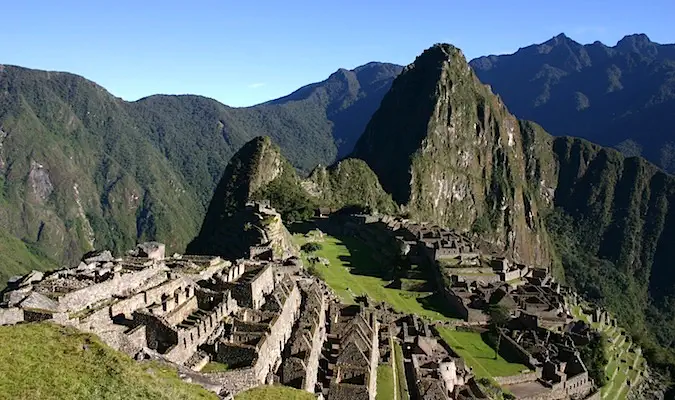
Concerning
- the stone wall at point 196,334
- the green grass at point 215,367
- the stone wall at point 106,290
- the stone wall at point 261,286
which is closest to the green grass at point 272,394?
the green grass at point 215,367

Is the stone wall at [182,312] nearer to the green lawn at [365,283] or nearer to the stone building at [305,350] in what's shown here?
the stone building at [305,350]

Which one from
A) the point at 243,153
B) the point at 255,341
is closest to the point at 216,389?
the point at 255,341

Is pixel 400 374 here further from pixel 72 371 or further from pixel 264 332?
pixel 72 371

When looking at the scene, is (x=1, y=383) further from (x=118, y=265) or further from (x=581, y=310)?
(x=581, y=310)

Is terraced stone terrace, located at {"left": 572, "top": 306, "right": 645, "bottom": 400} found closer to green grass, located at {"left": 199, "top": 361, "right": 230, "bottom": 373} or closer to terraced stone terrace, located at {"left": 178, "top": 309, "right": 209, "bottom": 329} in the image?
terraced stone terrace, located at {"left": 178, "top": 309, "right": 209, "bottom": 329}

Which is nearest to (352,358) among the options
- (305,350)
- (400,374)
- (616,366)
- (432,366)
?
(305,350)

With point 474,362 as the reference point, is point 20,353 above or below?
above
